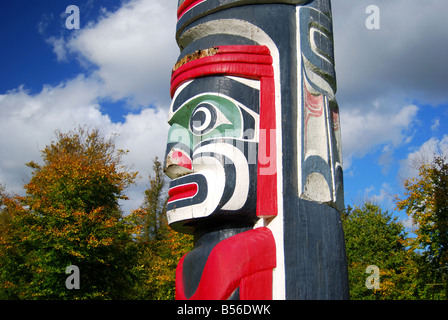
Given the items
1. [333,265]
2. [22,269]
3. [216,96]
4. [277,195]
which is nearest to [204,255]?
[277,195]

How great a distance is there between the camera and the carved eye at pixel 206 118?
3777mm

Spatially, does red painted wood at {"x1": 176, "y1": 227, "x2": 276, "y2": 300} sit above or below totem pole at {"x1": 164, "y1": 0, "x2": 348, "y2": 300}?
below

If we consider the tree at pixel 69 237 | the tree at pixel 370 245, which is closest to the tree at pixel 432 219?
the tree at pixel 370 245

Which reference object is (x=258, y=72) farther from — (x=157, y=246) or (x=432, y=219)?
(x=157, y=246)

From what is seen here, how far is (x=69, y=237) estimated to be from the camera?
11906 millimetres

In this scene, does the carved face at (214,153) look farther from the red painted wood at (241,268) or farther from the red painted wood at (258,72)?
the red painted wood at (241,268)

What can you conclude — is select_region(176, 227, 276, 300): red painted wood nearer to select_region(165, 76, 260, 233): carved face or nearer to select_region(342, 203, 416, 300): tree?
select_region(165, 76, 260, 233): carved face

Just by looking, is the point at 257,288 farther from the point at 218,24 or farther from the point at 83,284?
the point at 83,284

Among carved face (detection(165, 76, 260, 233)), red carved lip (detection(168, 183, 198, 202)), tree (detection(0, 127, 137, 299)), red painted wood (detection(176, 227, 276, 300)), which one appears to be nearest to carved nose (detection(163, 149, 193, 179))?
carved face (detection(165, 76, 260, 233))

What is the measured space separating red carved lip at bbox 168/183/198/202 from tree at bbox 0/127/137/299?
8925 mm

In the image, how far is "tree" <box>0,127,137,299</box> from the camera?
12094 mm

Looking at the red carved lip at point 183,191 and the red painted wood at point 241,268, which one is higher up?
the red carved lip at point 183,191
